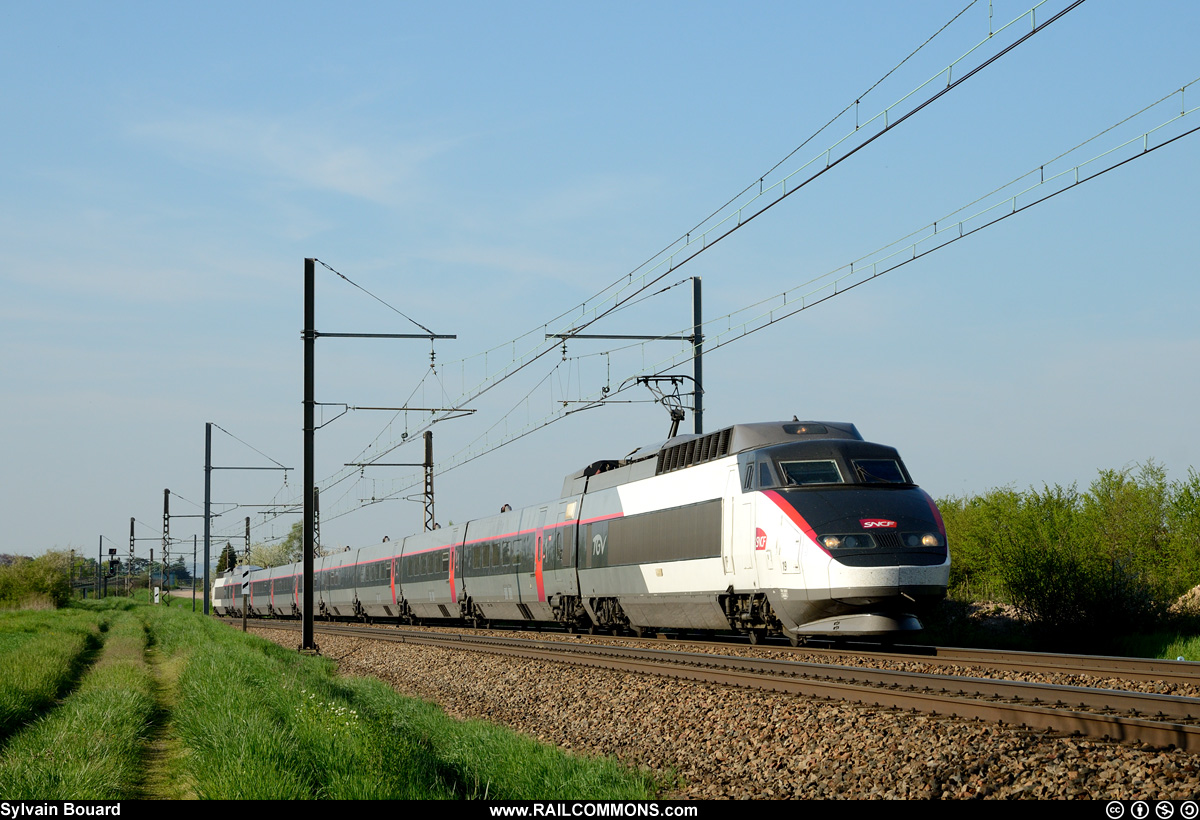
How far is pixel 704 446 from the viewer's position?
20875 mm

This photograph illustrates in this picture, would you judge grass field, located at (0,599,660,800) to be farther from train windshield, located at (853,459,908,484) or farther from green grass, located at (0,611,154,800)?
train windshield, located at (853,459,908,484)

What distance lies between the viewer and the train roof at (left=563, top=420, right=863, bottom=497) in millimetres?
19109

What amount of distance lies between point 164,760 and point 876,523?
1038 cm

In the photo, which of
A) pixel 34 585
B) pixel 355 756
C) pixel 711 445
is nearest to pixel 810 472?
pixel 711 445

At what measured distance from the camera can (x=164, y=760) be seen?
10773 mm

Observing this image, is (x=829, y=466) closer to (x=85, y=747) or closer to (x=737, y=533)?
(x=737, y=533)

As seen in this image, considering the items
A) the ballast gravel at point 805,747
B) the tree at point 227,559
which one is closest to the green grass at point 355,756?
the ballast gravel at point 805,747

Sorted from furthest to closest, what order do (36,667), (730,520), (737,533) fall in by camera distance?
(36,667), (730,520), (737,533)

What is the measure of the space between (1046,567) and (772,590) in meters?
8.74

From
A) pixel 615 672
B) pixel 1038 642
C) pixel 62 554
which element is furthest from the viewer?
pixel 62 554

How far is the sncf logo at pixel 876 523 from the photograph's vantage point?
54.7ft

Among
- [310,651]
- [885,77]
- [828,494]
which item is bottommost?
[310,651]

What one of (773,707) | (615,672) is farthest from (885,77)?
(615,672)
